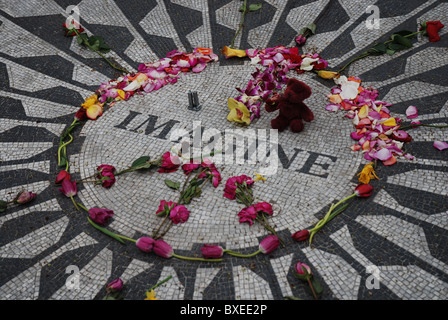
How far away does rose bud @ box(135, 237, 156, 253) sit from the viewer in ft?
14.9

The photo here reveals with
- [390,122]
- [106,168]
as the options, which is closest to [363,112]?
[390,122]

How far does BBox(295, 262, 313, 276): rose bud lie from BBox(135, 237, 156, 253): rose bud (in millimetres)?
1649

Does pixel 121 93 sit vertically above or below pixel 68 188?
above

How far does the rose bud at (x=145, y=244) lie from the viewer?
14.9ft

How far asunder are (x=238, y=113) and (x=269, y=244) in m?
2.36

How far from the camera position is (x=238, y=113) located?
6129 mm

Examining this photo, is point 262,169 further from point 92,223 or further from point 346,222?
point 92,223

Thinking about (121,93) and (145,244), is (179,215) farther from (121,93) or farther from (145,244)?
(121,93)

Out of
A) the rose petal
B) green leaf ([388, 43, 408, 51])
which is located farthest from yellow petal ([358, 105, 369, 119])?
green leaf ([388, 43, 408, 51])

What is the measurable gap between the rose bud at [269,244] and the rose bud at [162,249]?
106 cm

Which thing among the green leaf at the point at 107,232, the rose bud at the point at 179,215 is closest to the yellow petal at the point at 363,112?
the rose bud at the point at 179,215

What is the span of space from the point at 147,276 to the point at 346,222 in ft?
8.13

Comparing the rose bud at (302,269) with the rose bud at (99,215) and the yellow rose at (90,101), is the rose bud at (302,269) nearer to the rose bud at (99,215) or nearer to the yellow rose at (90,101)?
the rose bud at (99,215)
